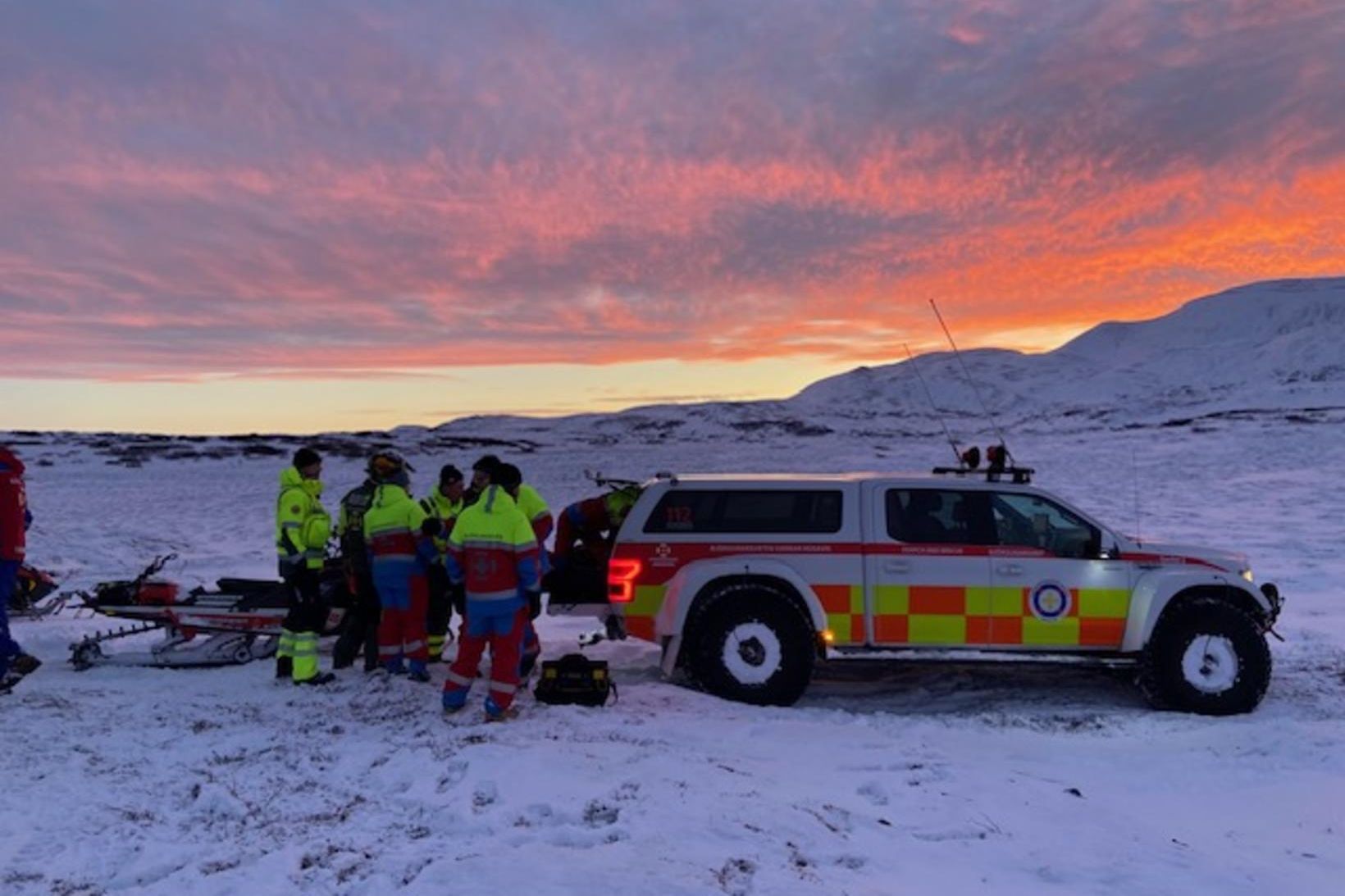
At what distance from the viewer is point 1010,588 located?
7.51 meters

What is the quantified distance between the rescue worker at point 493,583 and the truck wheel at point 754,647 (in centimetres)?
145

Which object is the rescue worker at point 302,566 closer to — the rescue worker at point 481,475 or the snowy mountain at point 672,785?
the snowy mountain at point 672,785

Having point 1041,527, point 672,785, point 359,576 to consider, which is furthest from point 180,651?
point 1041,527

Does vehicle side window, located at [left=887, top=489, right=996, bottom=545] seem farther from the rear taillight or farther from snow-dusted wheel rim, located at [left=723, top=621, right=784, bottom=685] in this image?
the rear taillight

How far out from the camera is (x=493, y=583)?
22.5 ft

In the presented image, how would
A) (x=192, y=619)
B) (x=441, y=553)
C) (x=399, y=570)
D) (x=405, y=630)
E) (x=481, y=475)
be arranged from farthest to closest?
(x=192, y=619)
(x=441, y=553)
(x=405, y=630)
(x=399, y=570)
(x=481, y=475)

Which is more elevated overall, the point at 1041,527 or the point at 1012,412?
the point at 1012,412

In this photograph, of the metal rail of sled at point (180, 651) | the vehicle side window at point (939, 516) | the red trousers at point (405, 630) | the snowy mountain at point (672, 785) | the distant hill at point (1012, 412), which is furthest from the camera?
the distant hill at point (1012, 412)

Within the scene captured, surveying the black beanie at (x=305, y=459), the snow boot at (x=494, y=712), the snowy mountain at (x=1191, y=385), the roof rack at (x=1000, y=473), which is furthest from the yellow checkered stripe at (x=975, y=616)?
the snowy mountain at (x=1191, y=385)

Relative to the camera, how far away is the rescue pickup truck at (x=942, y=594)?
7410 mm

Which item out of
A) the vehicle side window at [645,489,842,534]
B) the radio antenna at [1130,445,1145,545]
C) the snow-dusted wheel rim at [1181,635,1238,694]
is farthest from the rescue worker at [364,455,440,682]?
the radio antenna at [1130,445,1145,545]

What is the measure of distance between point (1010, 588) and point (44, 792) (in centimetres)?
647

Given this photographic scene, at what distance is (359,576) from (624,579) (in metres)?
Result: 2.29

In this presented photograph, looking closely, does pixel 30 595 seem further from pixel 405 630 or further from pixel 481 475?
pixel 481 475
